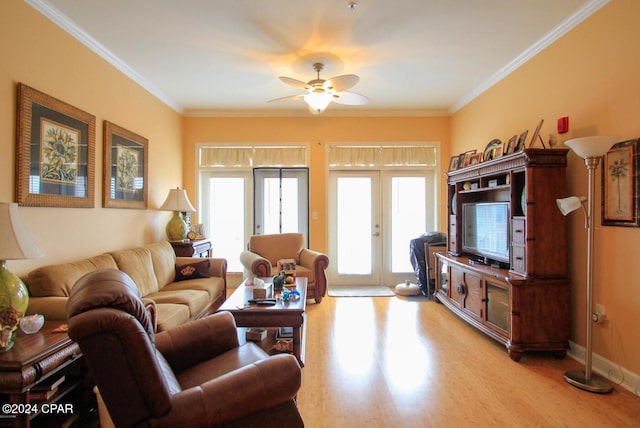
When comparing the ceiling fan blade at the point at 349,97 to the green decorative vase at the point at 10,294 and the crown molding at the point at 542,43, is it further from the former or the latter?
the green decorative vase at the point at 10,294

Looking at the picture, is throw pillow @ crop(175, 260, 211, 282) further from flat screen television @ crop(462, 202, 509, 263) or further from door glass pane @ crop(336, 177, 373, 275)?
flat screen television @ crop(462, 202, 509, 263)

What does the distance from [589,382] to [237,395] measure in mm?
2504

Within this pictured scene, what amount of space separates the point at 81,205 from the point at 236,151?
2690 mm

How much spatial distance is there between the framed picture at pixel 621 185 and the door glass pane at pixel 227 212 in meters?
4.47

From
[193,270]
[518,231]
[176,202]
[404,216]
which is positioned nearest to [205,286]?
[193,270]

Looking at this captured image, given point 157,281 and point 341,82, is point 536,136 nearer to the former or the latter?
point 341,82

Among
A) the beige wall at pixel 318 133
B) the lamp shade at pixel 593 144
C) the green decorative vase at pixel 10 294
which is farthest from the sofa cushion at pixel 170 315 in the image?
the lamp shade at pixel 593 144

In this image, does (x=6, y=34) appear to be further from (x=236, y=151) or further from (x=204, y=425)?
(x=236, y=151)

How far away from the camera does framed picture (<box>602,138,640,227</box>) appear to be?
2.30 meters

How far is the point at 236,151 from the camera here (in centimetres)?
537

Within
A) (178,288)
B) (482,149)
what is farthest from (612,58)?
(178,288)

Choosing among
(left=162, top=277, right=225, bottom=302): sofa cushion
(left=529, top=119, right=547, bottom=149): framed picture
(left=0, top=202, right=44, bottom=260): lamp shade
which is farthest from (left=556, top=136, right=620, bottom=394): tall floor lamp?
(left=0, top=202, right=44, bottom=260): lamp shade

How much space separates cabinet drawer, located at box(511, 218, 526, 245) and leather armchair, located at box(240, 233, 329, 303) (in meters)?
2.19

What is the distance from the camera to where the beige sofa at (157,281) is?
7.56 feet
